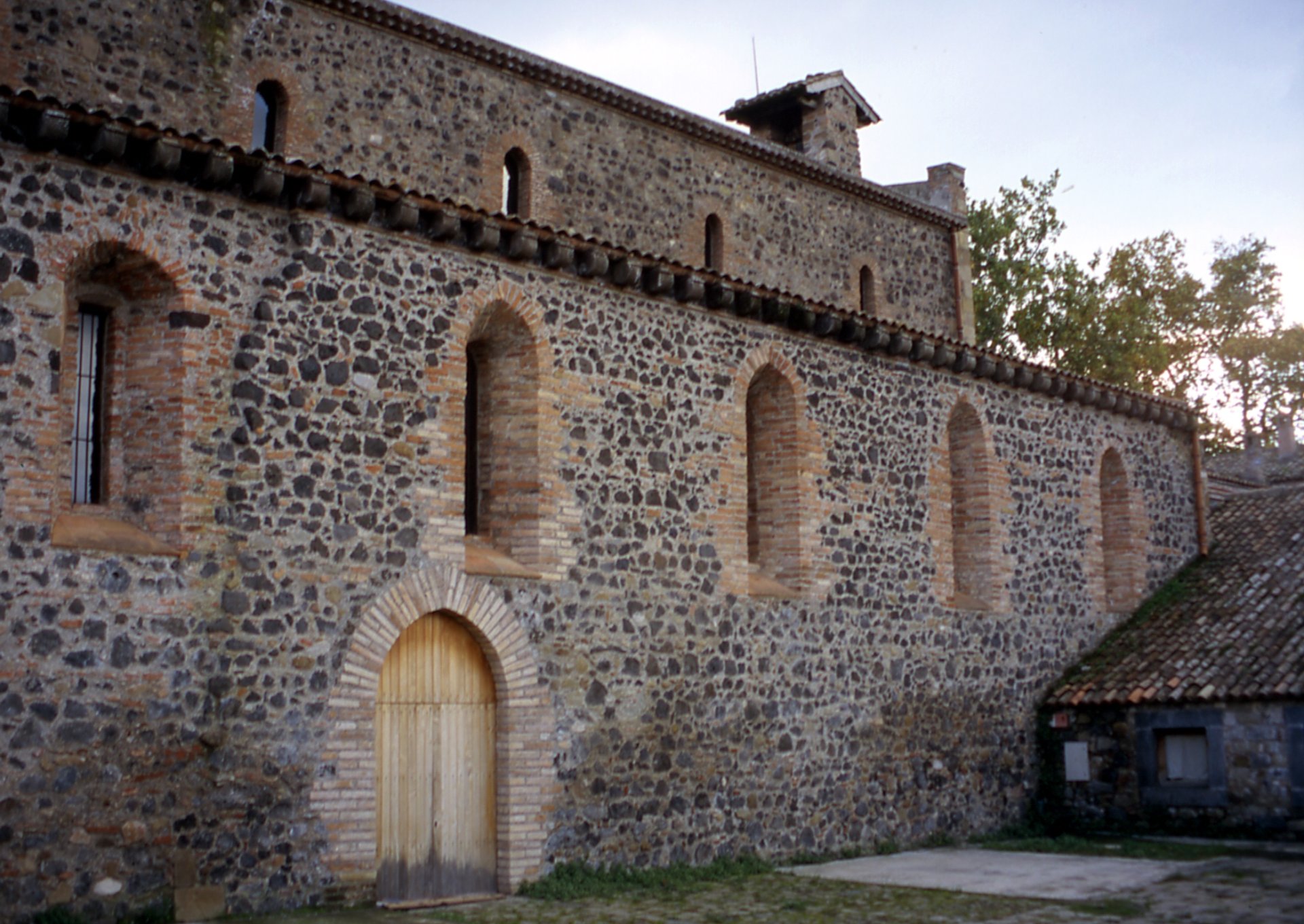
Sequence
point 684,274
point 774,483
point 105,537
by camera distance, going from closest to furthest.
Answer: point 105,537 < point 684,274 < point 774,483

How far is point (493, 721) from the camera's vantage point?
11.9m

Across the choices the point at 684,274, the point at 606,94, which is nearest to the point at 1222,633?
the point at 684,274

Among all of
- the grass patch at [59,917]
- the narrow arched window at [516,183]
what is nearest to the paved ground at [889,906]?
the grass patch at [59,917]

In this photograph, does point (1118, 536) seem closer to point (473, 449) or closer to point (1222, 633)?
point (1222, 633)

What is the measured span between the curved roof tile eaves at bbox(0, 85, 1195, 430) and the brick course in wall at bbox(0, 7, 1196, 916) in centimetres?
5

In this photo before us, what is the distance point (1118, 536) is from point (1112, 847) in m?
5.69

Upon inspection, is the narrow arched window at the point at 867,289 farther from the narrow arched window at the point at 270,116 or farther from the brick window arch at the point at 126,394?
the brick window arch at the point at 126,394

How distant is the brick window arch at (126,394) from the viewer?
10.1 meters

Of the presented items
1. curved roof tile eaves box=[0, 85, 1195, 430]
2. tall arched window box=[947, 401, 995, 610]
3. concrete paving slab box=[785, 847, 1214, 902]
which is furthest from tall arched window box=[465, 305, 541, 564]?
tall arched window box=[947, 401, 995, 610]

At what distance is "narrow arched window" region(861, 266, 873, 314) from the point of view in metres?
20.7

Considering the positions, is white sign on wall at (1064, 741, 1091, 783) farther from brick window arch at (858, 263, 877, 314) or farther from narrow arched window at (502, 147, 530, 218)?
narrow arched window at (502, 147, 530, 218)

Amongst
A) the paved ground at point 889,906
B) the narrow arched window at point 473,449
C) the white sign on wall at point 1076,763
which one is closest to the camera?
the paved ground at point 889,906

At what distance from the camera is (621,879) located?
12.0m

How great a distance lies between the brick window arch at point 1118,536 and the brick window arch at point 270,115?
1182 centimetres
